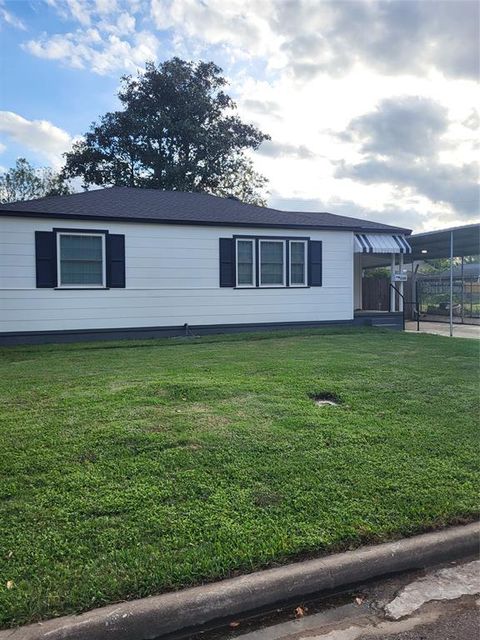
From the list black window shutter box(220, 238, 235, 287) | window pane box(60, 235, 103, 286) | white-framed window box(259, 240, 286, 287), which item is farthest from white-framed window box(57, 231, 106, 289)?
white-framed window box(259, 240, 286, 287)

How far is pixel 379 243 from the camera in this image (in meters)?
14.4

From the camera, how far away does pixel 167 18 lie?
11.0 metres

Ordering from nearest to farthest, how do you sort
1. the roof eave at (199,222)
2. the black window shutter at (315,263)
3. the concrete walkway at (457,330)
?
the roof eave at (199,222), the concrete walkway at (457,330), the black window shutter at (315,263)

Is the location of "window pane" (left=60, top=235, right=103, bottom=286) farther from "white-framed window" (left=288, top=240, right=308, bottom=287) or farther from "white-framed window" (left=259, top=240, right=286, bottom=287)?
"white-framed window" (left=288, top=240, right=308, bottom=287)

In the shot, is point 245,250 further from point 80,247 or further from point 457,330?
point 457,330

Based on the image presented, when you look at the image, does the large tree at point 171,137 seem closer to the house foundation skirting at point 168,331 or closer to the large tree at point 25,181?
the large tree at point 25,181

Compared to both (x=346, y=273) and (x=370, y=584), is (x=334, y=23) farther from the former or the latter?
(x=370, y=584)

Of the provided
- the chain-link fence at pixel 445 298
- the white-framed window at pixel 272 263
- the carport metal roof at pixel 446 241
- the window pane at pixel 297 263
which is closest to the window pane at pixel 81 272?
the white-framed window at pixel 272 263

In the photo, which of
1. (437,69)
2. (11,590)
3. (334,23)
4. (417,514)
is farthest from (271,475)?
(334,23)

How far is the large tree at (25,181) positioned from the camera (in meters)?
30.2

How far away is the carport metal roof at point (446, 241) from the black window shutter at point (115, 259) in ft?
28.7

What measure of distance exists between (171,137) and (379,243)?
16053mm

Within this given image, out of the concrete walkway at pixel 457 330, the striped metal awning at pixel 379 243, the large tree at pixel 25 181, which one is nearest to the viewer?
the concrete walkway at pixel 457 330

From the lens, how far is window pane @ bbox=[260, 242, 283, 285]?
42.5ft
